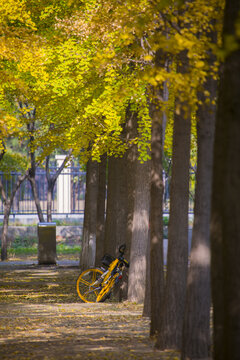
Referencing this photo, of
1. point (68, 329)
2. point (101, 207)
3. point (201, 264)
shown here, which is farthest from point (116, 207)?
point (201, 264)

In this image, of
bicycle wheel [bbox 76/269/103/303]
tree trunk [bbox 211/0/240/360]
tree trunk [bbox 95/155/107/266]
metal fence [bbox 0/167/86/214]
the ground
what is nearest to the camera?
tree trunk [bbox 211/0/240/360]

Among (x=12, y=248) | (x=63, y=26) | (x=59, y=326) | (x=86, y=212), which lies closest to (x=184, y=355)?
(x=59, y=326)

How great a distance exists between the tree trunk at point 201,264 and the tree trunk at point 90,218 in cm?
1274

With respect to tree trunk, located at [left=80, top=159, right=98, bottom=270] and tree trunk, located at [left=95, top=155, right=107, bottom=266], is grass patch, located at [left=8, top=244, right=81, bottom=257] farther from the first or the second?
tree trunk, located at [left=95, top=155, right=107, bottom=266]

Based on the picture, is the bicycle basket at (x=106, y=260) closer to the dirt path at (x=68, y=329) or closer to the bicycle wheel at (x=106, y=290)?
the bicycle wheel at (x=106, y=290)

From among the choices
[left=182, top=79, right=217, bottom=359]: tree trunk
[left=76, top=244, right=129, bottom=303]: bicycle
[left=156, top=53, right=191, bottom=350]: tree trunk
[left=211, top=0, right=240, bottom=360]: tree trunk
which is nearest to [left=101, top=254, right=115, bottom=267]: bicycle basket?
[left=76, top=244, right=129, bottom=303]: bicycle

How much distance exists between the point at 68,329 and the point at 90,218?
36.4 feet

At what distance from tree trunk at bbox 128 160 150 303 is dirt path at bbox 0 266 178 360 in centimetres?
51

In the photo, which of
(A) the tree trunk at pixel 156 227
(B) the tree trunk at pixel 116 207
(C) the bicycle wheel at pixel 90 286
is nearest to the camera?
(A) the tree trunk at pixel 156 227

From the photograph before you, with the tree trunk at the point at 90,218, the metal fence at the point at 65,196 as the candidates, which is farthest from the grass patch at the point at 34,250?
the tree trunk at the point at 90,218

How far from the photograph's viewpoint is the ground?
8.70 meters

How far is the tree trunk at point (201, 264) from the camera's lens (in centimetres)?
821

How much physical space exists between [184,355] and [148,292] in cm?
396

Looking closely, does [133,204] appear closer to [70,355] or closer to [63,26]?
[63,26]
